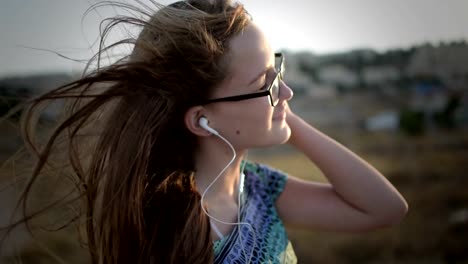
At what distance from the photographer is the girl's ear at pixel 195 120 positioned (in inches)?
60.5

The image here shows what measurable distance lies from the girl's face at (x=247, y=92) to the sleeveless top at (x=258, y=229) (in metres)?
0.30

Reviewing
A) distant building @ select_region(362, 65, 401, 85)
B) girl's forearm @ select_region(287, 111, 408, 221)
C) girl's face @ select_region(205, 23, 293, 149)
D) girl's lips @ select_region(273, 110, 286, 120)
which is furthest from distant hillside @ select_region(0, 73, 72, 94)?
distant building @ select_region(362, 65, 401, 85)

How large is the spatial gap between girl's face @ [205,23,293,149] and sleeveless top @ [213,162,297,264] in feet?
1.00

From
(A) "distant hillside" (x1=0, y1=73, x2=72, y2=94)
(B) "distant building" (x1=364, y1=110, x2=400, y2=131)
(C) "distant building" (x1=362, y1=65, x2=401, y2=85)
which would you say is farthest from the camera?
(B) "distant building" (x1=364, y1=110, x2=400, y2=131)

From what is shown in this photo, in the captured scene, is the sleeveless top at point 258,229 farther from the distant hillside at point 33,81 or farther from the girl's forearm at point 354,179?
the distant hillside at point 33,81

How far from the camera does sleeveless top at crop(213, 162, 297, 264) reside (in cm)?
153

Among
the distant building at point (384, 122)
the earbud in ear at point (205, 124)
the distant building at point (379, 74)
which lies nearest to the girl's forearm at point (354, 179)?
the earbud in ear at point (205, 124)

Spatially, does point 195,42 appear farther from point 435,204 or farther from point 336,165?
point 435,204

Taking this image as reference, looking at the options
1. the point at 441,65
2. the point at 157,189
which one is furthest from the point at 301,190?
the point at 441,65

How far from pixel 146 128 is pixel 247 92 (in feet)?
1.17

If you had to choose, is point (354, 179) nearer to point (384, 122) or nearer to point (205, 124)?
point (205, 124)

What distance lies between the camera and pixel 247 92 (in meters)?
1.53

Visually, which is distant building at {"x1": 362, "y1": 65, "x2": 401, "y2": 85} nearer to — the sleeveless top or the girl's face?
the sleeveless top

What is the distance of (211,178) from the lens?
1.66 m
